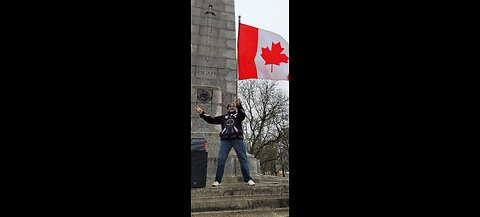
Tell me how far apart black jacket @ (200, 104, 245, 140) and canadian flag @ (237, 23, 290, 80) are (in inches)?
22.5

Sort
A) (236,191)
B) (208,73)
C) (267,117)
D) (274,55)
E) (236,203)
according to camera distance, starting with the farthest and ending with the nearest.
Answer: (267,117) < (208,73) < (274,55) < (236,191) < (236,203)

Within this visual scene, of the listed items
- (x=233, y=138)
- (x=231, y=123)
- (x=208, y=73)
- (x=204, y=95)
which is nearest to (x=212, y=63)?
(x=208, y=73)

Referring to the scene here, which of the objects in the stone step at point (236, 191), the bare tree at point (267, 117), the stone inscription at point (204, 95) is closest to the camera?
the stone step at point (236, 191)

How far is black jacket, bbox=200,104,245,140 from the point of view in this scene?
538cm

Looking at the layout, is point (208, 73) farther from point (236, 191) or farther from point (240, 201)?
point (240, 201)

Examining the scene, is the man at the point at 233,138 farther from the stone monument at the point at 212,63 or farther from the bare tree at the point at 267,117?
the bare tree at the point at 267,117

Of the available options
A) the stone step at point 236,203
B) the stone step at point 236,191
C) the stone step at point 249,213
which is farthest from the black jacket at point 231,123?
the stone step at point 249,213

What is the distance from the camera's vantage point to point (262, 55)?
17.7 ft

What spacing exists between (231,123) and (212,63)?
82.0 inches

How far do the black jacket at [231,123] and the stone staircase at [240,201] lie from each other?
788 millimetres

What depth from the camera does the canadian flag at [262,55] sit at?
5328 mm

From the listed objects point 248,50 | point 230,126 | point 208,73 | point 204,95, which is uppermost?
point 248,50
